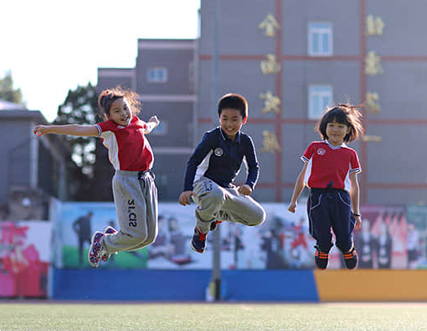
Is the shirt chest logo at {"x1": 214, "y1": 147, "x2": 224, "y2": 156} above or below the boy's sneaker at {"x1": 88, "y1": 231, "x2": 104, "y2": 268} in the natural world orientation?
above

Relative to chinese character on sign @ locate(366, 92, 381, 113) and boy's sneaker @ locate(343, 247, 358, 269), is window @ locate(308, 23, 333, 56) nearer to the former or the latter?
chinese character on sign @ locate(366, 92, 381, 113)

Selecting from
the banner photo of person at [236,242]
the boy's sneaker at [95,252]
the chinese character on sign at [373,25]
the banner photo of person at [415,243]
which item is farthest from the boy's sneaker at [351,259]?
the chinese character on sign at [373,25]

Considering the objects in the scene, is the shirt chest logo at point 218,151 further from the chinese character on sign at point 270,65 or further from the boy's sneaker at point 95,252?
the chinese character on sign at point 270,65

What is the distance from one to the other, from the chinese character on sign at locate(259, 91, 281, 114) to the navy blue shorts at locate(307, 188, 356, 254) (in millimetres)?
22238

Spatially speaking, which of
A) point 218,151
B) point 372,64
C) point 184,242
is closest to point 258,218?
point 218,151

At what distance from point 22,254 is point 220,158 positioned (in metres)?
20.1

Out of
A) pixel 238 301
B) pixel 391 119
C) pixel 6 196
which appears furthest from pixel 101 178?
pixel 391 119

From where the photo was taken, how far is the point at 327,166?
1020cm

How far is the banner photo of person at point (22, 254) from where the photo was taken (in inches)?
1113

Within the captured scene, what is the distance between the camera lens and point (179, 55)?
41406 millimetres

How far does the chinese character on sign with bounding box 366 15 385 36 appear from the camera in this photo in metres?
32.7

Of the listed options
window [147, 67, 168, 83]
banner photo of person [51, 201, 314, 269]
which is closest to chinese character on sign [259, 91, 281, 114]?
banner photo of person [51, 201, 314, 269]

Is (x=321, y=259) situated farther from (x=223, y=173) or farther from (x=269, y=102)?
(x=269, y=102)

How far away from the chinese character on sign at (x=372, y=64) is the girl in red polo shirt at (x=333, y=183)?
2308cm
